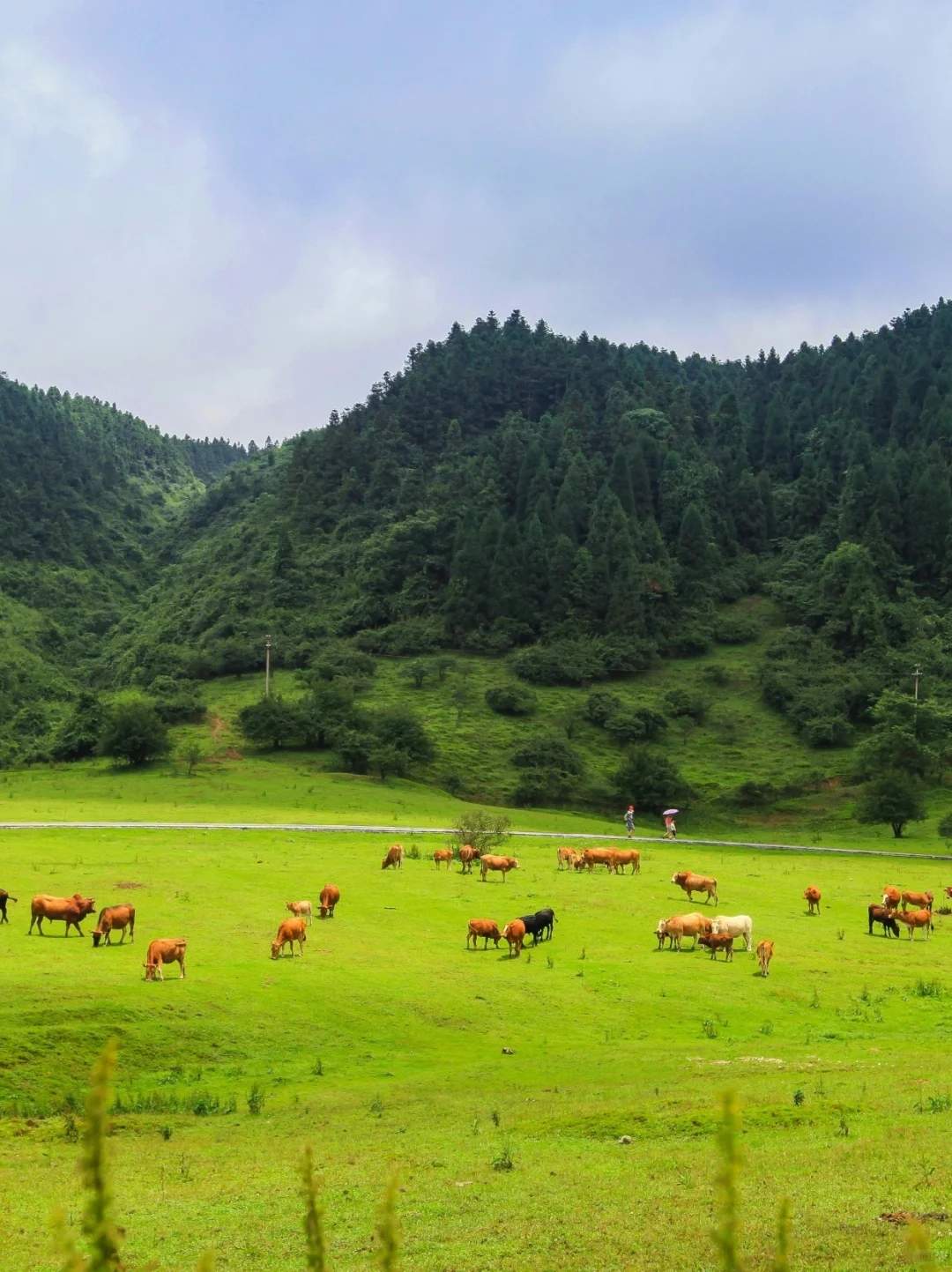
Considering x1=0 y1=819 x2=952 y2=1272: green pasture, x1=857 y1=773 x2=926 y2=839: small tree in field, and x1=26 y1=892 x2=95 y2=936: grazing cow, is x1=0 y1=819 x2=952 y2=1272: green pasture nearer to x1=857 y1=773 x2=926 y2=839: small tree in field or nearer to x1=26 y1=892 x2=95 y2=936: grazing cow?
x1=26 y1=892 x2=95 y2=936: grazing cow

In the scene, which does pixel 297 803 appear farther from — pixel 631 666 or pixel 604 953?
pixel 631 666

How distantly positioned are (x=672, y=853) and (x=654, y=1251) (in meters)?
48.6

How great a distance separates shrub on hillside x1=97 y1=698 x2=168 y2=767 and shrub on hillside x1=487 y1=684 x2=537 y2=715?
3641cm

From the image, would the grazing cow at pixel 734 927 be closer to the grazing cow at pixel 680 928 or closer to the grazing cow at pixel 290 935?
the grazing cow at pixel 680 928

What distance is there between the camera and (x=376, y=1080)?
77.0 ft

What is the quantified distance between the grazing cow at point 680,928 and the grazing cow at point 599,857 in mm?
14564

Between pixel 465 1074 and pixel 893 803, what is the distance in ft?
205

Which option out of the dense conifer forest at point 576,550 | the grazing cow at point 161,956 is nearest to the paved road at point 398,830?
the grazing cow at point 161,956

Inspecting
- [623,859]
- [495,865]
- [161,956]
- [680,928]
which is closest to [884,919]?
[680,928]

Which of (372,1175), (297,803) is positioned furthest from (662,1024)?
(297,803)

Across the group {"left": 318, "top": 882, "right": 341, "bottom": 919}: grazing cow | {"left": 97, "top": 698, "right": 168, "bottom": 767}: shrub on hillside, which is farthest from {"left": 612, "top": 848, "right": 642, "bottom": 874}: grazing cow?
{"left": 97, "top": 698, "right": 168, "bottom": 767}: shrub on hillside

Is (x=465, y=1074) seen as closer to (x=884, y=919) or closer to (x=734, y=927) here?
(x=734, y=927)

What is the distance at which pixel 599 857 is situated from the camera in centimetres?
5041

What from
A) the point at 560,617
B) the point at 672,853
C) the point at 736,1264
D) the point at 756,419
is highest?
the point at 756,419
